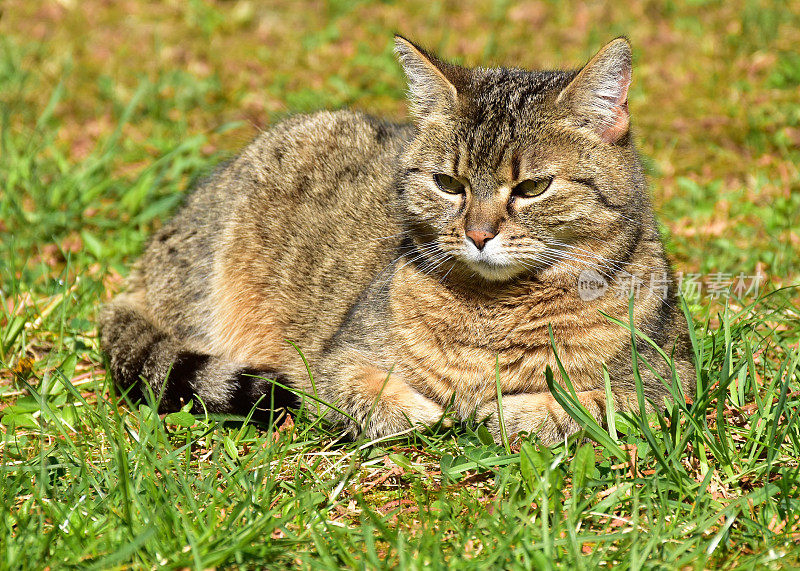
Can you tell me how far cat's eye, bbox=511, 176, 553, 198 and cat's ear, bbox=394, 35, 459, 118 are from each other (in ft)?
1.40

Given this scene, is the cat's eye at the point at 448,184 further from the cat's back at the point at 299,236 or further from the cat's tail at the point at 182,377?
the cat's tail at the point at 182,377

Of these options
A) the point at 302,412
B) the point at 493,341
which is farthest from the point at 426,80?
the point at 302,412

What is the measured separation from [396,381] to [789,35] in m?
4.64

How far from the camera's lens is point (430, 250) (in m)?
2.89

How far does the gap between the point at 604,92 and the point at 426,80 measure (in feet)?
2.15

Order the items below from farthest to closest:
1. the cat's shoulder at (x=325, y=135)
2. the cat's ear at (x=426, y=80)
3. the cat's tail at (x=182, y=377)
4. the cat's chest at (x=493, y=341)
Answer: the cat's shoulder at (x=325, y=135) < the cat's tail at (x=182, y=377) < the cat's ear at (x=426, y=80) < the cat's chest at (x=493, y=341)

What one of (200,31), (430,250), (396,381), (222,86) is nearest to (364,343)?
(396,381)

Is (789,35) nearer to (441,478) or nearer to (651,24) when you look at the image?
(651,24)

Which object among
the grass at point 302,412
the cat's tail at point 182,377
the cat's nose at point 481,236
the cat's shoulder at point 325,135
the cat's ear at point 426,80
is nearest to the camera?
the grass at point 302,412

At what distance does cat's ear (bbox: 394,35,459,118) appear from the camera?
2.92 meters

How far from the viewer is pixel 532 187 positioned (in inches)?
107

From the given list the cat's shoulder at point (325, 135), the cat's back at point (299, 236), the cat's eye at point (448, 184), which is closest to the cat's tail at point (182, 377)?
the cat's back at point (299, 236)

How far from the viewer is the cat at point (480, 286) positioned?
270 centimetres

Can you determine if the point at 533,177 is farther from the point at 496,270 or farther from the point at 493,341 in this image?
the point at 493,341
